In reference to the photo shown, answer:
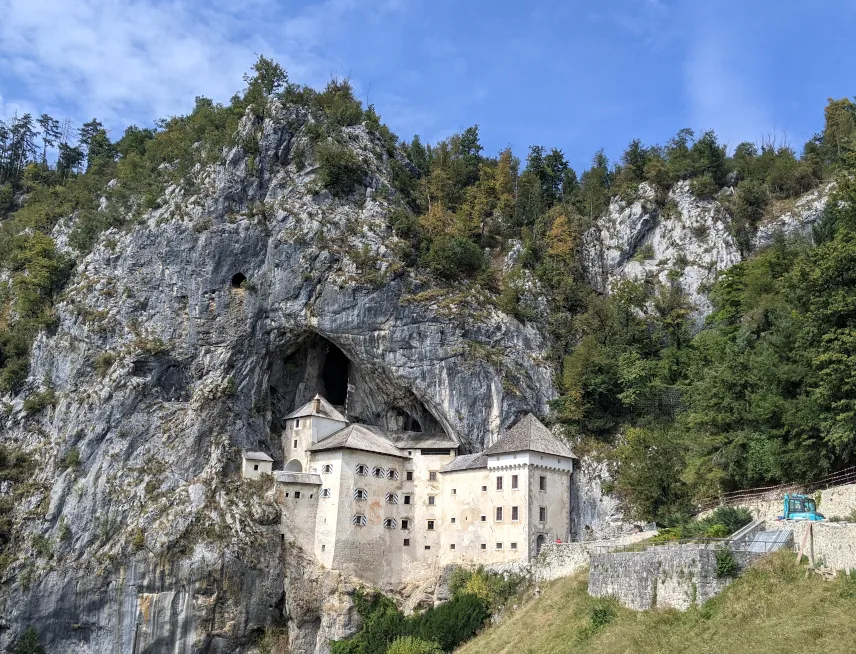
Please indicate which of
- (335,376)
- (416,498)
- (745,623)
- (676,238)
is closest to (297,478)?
(416,498)

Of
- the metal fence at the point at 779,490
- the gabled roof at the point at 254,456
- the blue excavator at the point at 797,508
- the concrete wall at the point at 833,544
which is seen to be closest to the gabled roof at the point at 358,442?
the gabled roof at the point at 254,456

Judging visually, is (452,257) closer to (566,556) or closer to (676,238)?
(676,238)

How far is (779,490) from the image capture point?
129ft

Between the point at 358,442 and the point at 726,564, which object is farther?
the point at 358,442

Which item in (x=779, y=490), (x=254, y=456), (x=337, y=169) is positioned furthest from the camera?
(x=337, y=169)

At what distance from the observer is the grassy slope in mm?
25734

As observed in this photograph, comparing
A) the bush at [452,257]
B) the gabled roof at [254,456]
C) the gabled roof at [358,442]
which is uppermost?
the bush at [452,257]

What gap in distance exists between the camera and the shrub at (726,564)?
31578mm

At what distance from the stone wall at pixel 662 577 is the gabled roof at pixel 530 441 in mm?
14834

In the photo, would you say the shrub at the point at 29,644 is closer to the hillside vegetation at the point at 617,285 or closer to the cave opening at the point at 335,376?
the hillside vegetation at the point at 617,285

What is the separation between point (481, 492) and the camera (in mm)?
54312

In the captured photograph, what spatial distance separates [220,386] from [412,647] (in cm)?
2276

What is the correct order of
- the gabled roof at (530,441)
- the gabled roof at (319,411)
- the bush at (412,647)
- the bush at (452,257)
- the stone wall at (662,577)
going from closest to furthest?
the stone wall at (662,577)
the bush at (412,647)
the gabled roof at (530,441)
the gabled roof at (319,411)
the bush at (452,257)

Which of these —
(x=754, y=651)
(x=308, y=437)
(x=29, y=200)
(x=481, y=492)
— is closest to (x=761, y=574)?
(x=754, y=651)
